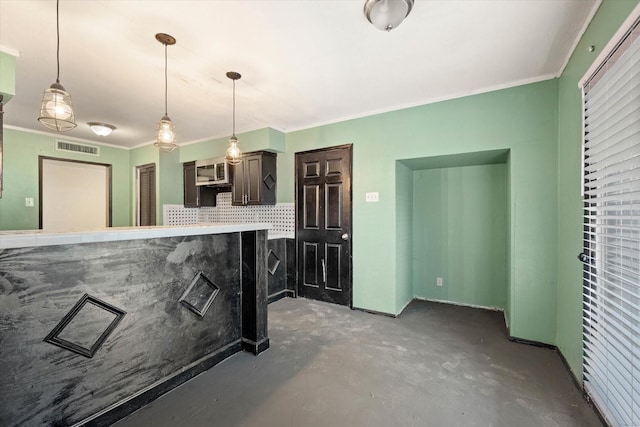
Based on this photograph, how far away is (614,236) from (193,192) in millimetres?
5056

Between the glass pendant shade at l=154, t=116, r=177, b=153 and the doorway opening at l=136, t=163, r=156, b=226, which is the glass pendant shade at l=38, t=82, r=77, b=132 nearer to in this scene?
the glass pendant shade at l=154, t=116, r=177, b=153

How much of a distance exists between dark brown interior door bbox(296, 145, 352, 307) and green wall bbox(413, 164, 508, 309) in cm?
107

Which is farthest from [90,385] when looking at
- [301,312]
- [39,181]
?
[39,181]

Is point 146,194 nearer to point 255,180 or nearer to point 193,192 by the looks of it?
point 193,192

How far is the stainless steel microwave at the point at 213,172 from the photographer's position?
4.24 m

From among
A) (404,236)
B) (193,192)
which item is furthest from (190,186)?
(404,236)

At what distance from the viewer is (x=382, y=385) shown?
1915 millimetres

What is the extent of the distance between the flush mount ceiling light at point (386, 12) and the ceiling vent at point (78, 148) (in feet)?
17.4

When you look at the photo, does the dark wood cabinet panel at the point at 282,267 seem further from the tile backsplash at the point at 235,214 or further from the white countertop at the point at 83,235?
the white countertop at the point at 83,235

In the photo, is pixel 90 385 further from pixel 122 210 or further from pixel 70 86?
pixel 122 210

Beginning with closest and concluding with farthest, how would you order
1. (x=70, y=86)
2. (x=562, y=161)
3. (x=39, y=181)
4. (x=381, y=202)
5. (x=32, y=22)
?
(x=32, y=22) → (x=562, y=161) → (x=70, y=86) → (x=381, y=202) → (x=39, y=181)

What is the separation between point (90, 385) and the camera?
1.48 metres

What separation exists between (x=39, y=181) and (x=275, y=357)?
4785mm

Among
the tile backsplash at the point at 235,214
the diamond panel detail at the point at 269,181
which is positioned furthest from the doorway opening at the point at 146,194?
the diamond panel detail at the point at 269,181
